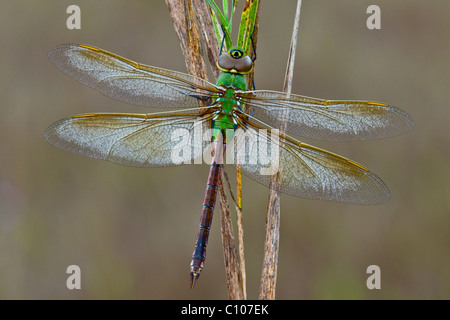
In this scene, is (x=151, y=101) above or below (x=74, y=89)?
below

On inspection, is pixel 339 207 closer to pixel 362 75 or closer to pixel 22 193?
pixel 362 75

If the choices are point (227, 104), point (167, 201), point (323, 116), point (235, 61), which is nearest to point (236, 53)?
point (235, 61)

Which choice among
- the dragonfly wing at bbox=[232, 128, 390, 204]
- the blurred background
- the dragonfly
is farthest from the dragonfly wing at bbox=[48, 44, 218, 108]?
the blurred background

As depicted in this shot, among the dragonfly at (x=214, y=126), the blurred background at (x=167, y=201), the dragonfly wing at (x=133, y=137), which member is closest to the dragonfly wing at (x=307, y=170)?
the dragonfly at (x=214, y=126)

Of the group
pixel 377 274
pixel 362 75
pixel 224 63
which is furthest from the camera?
pixel 362 75

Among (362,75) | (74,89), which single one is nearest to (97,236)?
(74,89)

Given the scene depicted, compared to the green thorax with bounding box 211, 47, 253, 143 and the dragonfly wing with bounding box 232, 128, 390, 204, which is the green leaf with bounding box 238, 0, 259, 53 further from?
the dragonfly wing with bounding box 232, 128, 390, 204

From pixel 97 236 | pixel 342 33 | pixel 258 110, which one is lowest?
pixel 97 236

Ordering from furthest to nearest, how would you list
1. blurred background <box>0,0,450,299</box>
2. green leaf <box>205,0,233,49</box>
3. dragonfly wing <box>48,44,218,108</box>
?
blurred background <box>0,0,450,299</box>, dragonfly wing <box>48,44,218,108</box>, green leaf <box>205,0,233,49</box>
